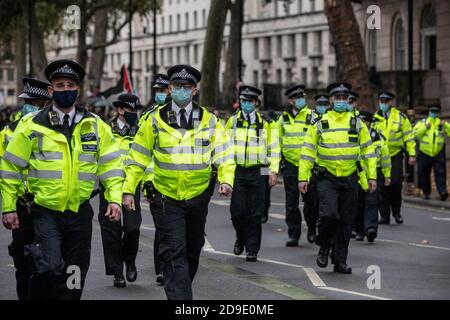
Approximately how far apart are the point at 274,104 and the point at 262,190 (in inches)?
1412

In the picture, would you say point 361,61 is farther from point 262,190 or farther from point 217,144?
point 217,144

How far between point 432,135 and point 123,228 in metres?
12.8

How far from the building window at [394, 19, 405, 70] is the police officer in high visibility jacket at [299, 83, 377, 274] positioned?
110ft

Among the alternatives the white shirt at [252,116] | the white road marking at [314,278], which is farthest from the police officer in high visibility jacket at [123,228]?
the white shirt at [252,116]

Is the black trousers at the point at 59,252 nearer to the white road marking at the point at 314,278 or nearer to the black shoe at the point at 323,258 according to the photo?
the white road marking at the point at 314,278

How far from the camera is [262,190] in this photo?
52.2ft

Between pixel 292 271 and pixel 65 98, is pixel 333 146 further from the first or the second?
pixel 65 98

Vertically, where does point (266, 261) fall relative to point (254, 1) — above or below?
below

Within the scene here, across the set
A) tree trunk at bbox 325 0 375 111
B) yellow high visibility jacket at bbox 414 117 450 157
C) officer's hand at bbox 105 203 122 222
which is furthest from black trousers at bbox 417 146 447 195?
officer's hand at bbox 105 203 122 222

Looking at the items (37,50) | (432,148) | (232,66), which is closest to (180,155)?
(432,148)

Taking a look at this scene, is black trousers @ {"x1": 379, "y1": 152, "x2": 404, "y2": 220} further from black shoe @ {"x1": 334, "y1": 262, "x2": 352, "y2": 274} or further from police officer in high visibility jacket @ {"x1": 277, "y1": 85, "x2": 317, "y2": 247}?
black shoe @ {"x1": 334, "y1": 262, "x2": 352, "y2": 274}

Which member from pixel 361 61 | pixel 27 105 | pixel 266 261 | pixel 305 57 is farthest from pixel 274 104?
pixel 27 105

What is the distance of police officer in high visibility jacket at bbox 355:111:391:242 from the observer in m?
17.5

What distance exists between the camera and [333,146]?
14.3 metres
